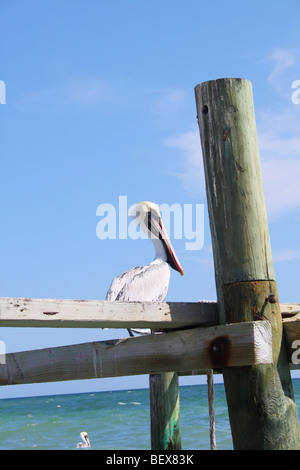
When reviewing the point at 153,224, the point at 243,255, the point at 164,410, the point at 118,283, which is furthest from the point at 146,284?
the point at 243,255

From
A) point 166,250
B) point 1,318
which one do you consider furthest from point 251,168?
point 166,250

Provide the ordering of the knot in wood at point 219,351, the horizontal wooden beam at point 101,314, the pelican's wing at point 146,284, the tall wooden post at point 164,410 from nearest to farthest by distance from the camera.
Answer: the horizontal wooden beam at point 101,314, the knot in wood at point 219,351, the pelican's wing at point 146,284, the tall wooden post at point 164,410

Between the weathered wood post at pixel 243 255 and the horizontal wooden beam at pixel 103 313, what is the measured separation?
17 centimetres

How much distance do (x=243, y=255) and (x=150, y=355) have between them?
0.79m

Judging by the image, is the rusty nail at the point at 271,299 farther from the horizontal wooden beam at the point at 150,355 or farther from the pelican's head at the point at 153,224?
the pelican's head at the point at 153,224

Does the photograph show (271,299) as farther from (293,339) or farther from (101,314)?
(101,314)

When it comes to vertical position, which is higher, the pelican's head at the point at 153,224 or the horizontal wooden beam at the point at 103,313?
the pelican's head at the point at 153,224

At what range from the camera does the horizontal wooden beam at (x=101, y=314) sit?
340 centimetres

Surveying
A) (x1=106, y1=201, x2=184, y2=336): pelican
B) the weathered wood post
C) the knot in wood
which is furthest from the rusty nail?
(x1=106, y1=201, x2=184, y2=336): pelican

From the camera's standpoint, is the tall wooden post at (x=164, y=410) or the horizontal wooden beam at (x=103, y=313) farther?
the tall wooden post at (x=164, y=410)

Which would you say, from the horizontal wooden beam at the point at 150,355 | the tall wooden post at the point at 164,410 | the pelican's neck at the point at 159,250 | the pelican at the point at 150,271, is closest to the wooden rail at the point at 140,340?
the horizontal wooden beam at the point at 150,355

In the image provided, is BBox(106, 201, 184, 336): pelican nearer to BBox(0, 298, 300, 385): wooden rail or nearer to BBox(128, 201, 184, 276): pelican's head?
BBox(128, 201, 184, 276): pelican's head

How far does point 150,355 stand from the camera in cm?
375
